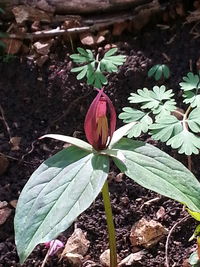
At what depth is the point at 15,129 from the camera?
1918mm

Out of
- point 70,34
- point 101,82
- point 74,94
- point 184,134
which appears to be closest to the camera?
point 184,134

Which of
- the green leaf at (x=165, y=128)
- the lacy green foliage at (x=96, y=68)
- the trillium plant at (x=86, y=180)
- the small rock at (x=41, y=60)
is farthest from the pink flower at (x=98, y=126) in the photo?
the small rock at (x=41, y=60)

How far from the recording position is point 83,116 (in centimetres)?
193

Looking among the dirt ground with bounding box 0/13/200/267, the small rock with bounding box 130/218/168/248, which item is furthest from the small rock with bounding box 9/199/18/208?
the small rock with bounding box 130/218/168/248

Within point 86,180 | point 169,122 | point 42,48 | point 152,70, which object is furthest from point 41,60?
point 86,180

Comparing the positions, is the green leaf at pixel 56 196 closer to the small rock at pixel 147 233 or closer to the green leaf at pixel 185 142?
the green leaf at pixel 185 142

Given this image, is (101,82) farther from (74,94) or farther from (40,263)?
(40,263)

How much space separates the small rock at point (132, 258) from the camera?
1.56 metres

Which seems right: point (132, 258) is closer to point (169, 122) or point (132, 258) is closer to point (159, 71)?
point (169, 122)

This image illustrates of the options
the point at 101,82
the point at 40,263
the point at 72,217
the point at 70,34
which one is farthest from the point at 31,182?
the point at 70,34

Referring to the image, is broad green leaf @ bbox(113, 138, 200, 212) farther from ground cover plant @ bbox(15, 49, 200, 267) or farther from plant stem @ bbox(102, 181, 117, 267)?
plant stem @ bbox(102, 181, 117, 267)

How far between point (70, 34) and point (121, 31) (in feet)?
0.60

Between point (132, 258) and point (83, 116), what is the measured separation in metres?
0.54

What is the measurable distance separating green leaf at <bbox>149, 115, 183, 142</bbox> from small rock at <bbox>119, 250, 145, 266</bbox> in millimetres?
304
